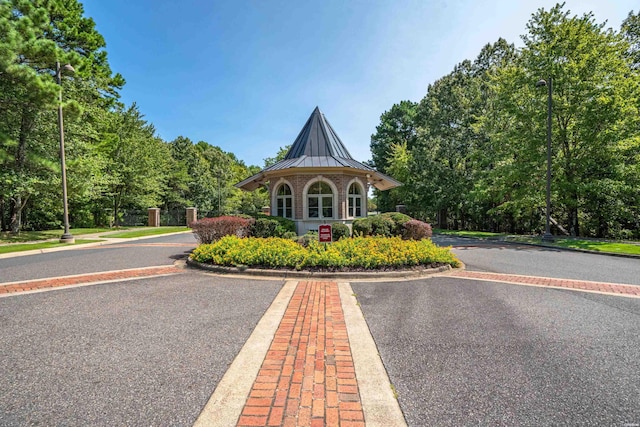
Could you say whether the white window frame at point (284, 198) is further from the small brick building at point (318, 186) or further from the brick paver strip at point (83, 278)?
the brick paver strip at point (83, 278)

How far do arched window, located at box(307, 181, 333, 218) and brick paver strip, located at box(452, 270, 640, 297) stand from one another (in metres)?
7.95

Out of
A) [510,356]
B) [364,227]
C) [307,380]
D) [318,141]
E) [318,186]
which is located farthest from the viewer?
[318,141]

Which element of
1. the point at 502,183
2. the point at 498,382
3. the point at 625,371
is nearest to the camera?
the point at 498,382

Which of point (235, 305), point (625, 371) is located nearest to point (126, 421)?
point (235, 305)

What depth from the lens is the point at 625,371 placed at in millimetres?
3143

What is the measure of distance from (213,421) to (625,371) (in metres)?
4.43

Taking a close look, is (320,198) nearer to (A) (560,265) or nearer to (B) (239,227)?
(B) (239,227)

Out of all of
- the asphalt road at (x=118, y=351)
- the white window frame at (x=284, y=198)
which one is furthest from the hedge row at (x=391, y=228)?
the asphalt road at (x=118, y=351)

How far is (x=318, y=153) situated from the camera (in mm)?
16078

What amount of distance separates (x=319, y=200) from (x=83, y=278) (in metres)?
10.1

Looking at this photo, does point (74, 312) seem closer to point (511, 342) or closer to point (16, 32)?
point (511, 342)

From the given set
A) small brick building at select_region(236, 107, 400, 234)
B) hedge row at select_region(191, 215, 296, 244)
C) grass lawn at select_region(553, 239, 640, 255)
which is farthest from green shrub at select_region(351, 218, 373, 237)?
grass lawn at select_region(553, 239, 640, 255)

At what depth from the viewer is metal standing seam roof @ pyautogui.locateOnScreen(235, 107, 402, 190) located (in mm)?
14898

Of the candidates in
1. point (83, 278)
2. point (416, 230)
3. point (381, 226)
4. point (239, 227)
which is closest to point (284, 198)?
point (239, 227)
